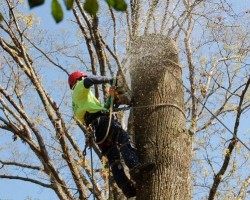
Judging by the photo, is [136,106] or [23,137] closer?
[136,106]

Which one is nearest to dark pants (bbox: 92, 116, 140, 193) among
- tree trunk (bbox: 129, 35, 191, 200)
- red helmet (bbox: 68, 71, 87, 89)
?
tree trunk (bbox: 129, 35, 191, 200)

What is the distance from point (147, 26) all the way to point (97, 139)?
366 cm

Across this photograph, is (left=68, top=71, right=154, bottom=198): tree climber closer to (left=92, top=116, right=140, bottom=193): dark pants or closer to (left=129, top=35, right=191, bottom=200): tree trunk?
(left=92, top=116, right=140, bottom=193): dark pants

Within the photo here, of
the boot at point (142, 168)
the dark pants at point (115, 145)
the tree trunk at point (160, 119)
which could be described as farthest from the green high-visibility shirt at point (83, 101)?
the boot at point (142, 168)

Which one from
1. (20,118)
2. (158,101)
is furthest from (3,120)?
(158,101)

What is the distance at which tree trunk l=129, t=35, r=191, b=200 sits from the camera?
3172 millimetres

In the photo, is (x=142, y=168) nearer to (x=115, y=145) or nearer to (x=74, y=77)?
(x=115, y=145)

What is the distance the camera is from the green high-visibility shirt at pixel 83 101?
4.15 meters

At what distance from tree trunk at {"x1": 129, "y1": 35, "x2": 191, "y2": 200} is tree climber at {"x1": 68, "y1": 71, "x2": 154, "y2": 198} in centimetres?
18

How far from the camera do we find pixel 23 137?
5.58 metres

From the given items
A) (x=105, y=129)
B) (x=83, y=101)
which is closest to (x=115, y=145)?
(x=105, y=129)

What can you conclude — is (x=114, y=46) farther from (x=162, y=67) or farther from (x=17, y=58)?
(x=162, y=67)

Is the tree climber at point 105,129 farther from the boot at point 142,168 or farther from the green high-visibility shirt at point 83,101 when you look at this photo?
the boot at point 142,168

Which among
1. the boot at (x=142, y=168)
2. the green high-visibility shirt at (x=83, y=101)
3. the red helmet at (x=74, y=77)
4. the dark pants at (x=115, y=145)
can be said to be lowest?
the boot at (x=142, y=168)
